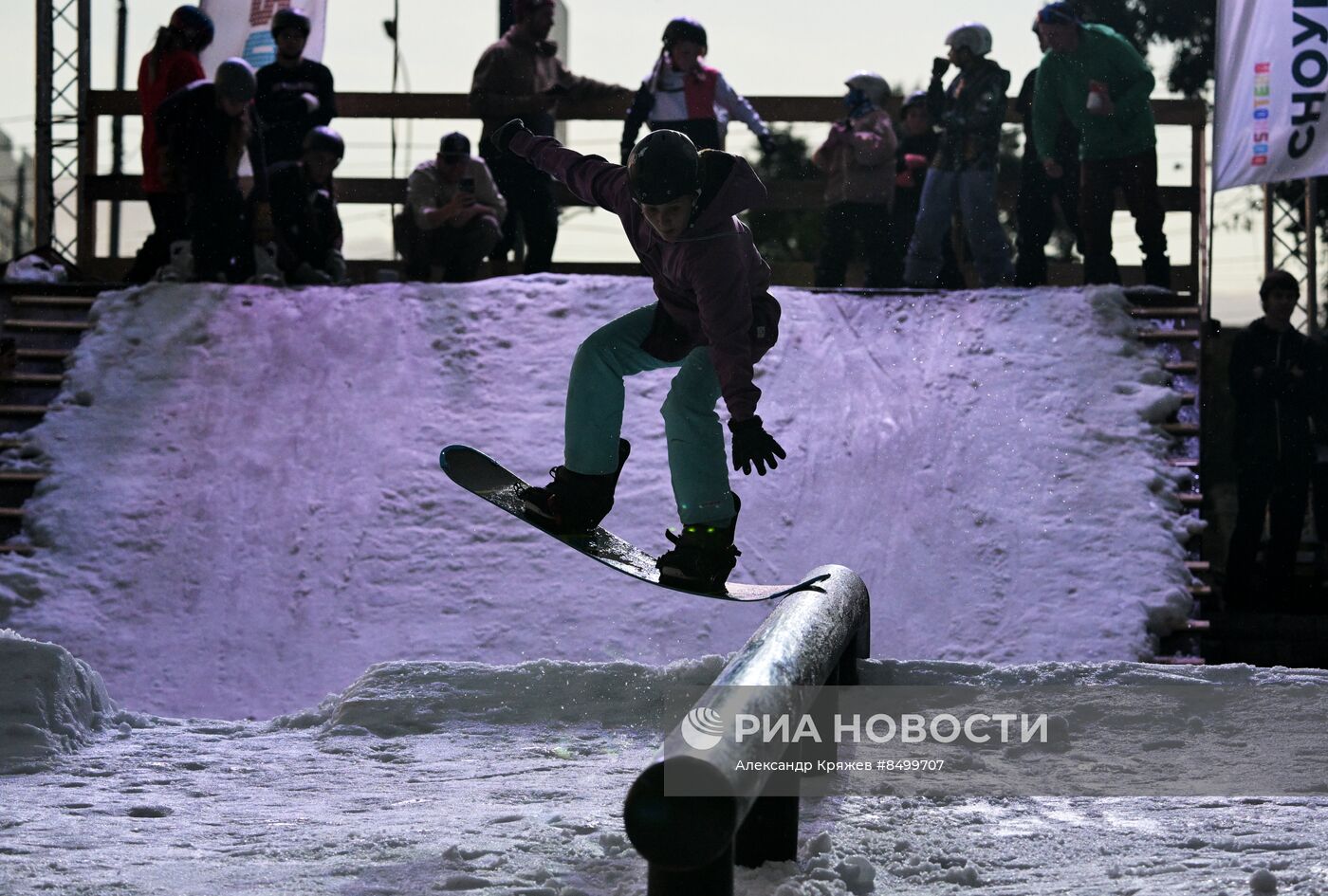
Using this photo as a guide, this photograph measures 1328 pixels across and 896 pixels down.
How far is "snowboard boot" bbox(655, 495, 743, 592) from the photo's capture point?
4441 millimetres

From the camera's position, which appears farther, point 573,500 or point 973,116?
point 973,116

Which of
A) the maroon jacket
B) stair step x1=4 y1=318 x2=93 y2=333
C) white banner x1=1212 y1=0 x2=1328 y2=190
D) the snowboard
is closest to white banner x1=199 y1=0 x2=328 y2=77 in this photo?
stair step x1=4 y1=318 x2=93 y2=333

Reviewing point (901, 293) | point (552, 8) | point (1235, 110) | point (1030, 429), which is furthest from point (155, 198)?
point (1235, 110)

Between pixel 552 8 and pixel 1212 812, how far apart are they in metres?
7.00

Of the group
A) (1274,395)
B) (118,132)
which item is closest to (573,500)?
(1274,395)

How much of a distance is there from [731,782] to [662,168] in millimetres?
1664

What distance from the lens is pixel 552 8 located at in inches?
375

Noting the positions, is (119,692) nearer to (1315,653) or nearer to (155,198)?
(155,198)

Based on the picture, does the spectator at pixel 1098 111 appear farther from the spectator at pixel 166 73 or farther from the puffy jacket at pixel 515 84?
the spectator at pixel 166 73

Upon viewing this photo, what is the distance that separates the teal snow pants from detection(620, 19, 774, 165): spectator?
4618 millimetres

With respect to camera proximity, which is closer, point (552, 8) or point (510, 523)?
point (510, 523)

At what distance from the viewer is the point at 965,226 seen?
9.31 meters

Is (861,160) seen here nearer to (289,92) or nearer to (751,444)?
(289,92)

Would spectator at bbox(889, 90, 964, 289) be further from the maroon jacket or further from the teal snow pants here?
the maroon jacket
